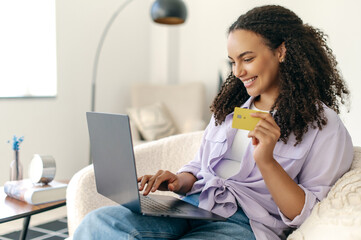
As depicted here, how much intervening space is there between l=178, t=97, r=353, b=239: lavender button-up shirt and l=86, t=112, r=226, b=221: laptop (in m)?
0.10

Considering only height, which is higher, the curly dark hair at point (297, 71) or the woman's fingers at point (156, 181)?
the curly dark hair at point (297, 71)

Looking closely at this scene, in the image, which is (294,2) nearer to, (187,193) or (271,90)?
(271,90)

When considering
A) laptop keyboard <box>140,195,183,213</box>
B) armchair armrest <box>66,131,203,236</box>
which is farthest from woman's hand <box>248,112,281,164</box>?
armchair armrest <box>66,131,203,236</box>

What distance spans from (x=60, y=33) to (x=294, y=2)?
1.79m

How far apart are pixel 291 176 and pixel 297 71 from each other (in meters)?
0.30

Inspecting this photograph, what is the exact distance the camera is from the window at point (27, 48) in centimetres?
274

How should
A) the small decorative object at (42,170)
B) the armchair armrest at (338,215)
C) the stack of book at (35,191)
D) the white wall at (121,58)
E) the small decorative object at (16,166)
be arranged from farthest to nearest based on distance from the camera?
the white wall at (121,58)
the small decorative object at (16,166)
the small decorative object at (42,170)
the stack of book at (35,191)
the armchair armrest at (338,215)

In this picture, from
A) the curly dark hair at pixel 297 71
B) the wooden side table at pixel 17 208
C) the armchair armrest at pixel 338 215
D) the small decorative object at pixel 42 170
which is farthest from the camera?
the small decorative object at pixel 42 170

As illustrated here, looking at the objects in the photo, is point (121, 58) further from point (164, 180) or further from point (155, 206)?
point (155, 206)

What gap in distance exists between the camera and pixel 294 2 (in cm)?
298

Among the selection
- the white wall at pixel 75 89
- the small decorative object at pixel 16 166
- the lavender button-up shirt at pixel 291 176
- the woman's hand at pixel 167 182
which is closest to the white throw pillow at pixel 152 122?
the white wall at pixel 75 89

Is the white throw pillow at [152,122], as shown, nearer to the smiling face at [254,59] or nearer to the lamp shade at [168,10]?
the lamp shade at [168,10]

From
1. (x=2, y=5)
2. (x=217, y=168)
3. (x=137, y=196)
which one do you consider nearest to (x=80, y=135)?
(x=2, y=5)

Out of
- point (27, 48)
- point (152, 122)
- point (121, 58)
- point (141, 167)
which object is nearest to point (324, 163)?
point (141, 167)
